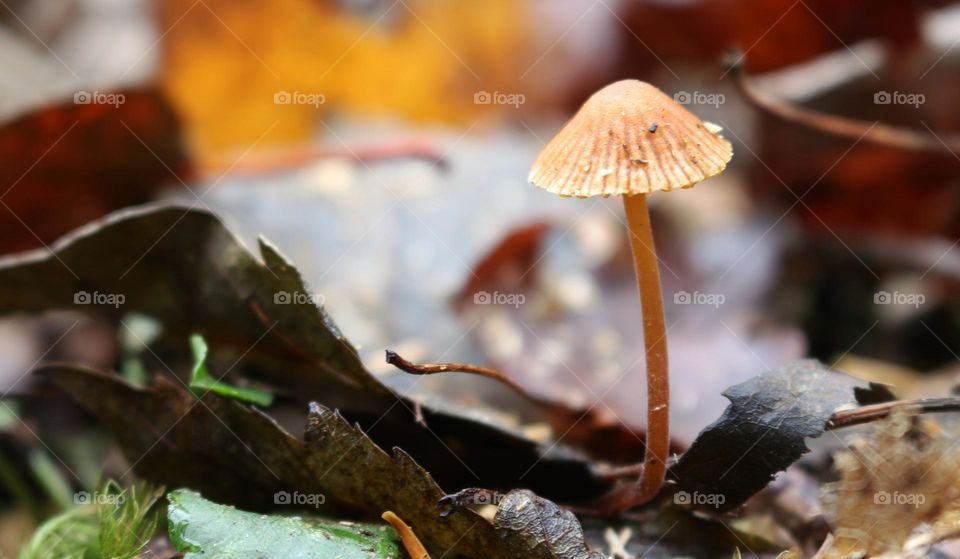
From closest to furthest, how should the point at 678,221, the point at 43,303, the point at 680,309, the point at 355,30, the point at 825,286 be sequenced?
the point at 43,303, the point at 680,309, the point at 825,286, the point at 678,221, the point at 355,30

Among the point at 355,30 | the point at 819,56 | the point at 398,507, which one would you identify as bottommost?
the point at 398,507

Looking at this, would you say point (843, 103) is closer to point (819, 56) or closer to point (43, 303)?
point (819, 56)

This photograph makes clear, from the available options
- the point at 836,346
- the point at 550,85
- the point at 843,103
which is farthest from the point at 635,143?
the point at 550,85

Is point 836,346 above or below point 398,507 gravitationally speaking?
above

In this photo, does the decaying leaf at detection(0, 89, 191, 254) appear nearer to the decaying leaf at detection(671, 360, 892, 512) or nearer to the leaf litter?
the leaf litter

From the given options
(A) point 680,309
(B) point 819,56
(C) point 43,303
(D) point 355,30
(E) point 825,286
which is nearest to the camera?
(C) point 43,303

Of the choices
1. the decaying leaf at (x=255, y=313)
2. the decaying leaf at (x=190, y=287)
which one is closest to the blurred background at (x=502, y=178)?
the decaying leaf at (x=255, y=313)

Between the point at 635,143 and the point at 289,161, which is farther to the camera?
the point at 289,161

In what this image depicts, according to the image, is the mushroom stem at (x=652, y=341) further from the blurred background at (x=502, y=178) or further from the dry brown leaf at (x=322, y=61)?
the dry brown leaf at (x=322, y=61)
